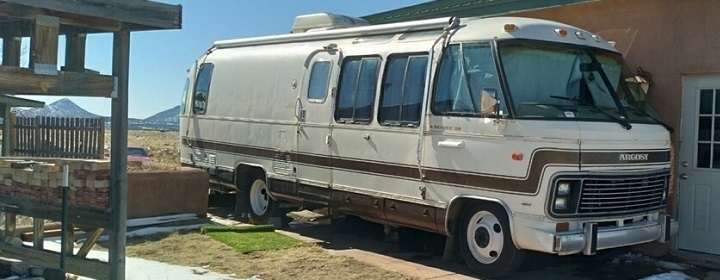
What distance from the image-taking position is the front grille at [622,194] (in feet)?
24.9

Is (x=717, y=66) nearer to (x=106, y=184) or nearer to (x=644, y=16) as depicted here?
Answer: (x=644, y=16)

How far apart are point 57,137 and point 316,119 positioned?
3310 millimetres

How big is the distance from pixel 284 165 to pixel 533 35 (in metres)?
4.10

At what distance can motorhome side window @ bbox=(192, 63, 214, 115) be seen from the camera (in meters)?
12.6

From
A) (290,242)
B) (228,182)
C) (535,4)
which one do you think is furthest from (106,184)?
(535,4)

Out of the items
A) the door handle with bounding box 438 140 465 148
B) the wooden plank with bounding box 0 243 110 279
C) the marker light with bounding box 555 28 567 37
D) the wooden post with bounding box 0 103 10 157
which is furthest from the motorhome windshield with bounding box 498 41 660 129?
the wooden post with bounding box 0 103 10 157

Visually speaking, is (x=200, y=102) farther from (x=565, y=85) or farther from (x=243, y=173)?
(x=565, y=85)

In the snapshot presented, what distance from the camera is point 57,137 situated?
796cm

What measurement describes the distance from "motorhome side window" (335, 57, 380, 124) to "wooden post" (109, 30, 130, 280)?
3.41m

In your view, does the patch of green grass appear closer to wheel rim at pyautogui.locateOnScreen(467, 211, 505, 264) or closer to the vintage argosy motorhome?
the vintage argosy motorhome

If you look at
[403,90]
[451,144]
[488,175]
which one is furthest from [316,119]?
[488,175]

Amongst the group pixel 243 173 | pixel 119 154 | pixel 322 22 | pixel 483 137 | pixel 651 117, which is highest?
pixel 322 22

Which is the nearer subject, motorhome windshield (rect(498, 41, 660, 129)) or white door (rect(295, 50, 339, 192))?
motorhome windshield (rect(498, 41, 660, 129))

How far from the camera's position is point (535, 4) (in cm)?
1033
